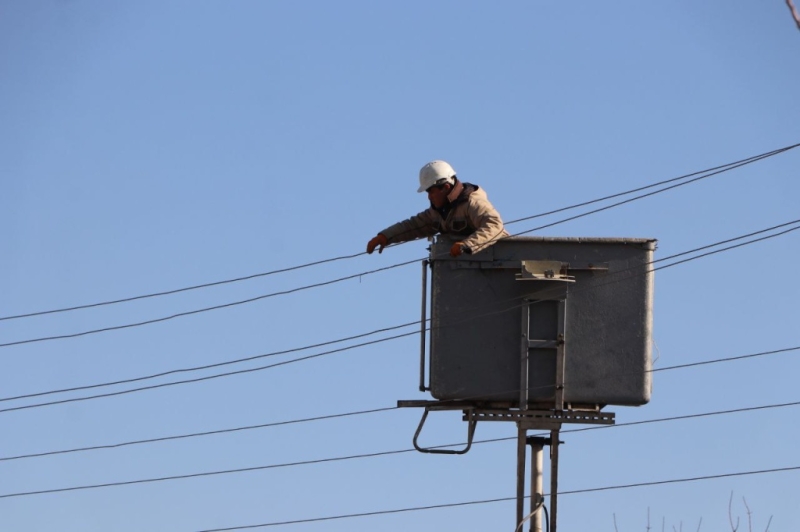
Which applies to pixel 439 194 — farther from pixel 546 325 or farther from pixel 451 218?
pixel 546 325

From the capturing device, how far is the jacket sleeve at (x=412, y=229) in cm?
1290

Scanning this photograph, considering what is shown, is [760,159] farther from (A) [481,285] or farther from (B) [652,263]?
(A) [481,285]

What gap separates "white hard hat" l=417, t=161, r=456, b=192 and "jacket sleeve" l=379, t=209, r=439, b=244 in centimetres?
35

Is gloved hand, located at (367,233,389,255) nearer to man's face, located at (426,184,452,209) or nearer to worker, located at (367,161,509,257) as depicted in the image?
worker, located at (367,161,509,257)

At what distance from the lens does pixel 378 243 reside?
13078 mm

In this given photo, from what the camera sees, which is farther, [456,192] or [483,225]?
[456,192]

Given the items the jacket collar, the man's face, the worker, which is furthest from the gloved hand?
the jacket collar

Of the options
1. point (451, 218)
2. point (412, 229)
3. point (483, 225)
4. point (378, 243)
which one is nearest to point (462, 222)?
point (451, 218)

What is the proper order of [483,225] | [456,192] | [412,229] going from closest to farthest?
[483,225] → [456,192] → [412,229]

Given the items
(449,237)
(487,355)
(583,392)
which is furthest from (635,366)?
(449,237)

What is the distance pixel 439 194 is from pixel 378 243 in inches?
36.1

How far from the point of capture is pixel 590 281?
1223cm

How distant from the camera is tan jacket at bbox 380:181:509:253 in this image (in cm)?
1213

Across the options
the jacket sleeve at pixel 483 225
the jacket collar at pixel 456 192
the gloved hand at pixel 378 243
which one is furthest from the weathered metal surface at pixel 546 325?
the gloved hand at pixel 378 243
